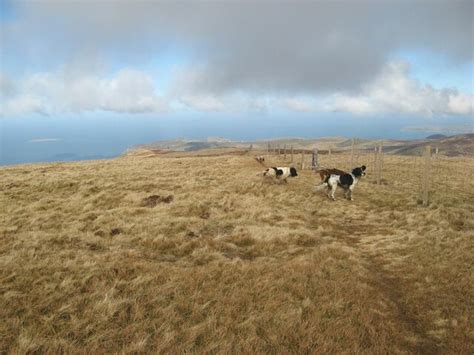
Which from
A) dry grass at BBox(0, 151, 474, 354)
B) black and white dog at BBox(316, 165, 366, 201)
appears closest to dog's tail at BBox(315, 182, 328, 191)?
black and white dog at BBox(316, 165, 366, 201)

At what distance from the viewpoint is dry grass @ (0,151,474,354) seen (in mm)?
5711

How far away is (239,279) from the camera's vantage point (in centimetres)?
812

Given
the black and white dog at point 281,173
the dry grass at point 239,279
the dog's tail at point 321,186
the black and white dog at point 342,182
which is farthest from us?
the black and white dog at point 281,173

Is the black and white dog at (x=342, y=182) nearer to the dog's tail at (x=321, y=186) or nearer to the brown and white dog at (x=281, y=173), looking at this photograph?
the dog's tail at (x=321, y=186)

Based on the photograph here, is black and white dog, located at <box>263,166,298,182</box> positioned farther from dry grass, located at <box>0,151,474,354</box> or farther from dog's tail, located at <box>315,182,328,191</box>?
dry grass, located at <box>0,151,474,354</box>

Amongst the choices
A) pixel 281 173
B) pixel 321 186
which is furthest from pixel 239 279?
pixel 281 173

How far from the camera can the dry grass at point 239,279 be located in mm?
5711

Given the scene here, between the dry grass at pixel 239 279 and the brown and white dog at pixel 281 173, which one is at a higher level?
the brown and white dog at pixel 281 173

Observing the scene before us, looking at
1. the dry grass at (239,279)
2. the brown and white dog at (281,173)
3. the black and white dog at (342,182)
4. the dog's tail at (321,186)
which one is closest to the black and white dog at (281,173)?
the brown and white dog at (281,173)

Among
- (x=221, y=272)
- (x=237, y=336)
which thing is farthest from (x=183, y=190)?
(x=237, y=336)

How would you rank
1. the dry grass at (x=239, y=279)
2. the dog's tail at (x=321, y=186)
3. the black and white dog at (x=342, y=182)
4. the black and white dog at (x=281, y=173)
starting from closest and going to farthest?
the dry grass at (x=239, y=279) → the black and white dog at (x=342, y=182) → the dog's tail at (x=321, y=186) → the black and white dog at (x=281, y=173)

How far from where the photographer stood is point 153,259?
10.0m

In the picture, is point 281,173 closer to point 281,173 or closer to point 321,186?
point 281,173

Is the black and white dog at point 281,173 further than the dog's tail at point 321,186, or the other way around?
the black and white dog at point 281,173
